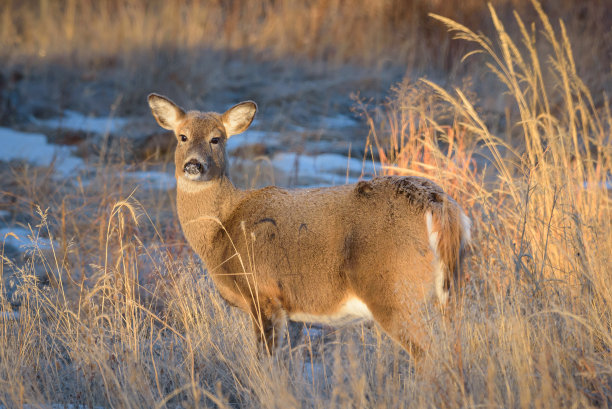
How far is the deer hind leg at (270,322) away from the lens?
159 inches

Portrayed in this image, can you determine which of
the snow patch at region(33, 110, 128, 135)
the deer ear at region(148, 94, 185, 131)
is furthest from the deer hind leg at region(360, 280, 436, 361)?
the snow patch at region(33, 110, 128, 135)

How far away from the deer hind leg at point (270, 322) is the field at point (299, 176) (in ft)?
0.45

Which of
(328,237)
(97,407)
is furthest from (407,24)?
(97,407)

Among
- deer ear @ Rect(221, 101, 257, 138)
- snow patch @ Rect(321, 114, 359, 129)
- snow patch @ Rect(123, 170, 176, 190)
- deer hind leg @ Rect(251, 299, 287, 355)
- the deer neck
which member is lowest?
snow patch @ Rect(123, 170, 176, 190)

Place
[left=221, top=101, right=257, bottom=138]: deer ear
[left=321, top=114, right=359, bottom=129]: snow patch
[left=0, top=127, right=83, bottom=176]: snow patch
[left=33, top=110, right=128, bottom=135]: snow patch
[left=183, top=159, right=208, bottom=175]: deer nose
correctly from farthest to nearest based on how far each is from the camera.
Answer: [left=321, top=114, right=359, bottom=129]: snow patch
[left=33, top=110, right=128, bottom=135]: snow patch
[left=0, top=127, right=83, bottom=176]: snow patch
[left=221, top=101, right=257, bottom=138]: deer ear
[left=183, top=159, right=208, bottom=175]: deer nose

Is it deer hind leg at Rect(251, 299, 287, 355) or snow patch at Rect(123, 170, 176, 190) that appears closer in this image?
deer hind leg at Rect(251, 299, 287, 355)

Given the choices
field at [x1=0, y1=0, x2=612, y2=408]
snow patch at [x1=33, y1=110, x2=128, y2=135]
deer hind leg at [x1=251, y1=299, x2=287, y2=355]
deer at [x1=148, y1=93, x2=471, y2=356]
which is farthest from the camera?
snow patch at [x1=33, y1=110, x2=128, y2=135]

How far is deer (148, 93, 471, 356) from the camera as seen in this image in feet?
11.7

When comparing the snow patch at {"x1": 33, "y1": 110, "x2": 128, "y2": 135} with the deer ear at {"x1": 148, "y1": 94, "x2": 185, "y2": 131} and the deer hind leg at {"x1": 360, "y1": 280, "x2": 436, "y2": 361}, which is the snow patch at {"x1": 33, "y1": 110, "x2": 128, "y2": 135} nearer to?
the deer ear at {"x1": 148, "y1": 94, "x2": 185, "y2": 131}

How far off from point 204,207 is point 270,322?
3.44ft

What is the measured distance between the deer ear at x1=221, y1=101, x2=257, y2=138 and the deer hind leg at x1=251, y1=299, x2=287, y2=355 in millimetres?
1494

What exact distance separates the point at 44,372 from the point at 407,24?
11.2m

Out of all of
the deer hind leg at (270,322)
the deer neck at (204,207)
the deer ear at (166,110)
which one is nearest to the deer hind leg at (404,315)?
the deer hind leg at (270,322)

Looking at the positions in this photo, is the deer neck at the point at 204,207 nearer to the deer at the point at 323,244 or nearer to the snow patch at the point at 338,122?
the deer at the point at 323,244
